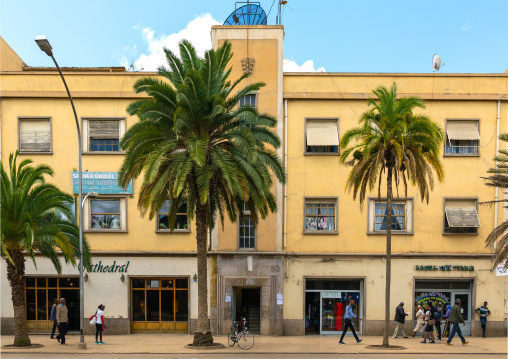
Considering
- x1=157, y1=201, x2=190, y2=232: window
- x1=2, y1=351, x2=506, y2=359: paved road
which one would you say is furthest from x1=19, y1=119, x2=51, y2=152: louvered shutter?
x1=2, y1=351, x2=506, y2=359: paved road

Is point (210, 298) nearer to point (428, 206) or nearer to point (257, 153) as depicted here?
point (257, 153)

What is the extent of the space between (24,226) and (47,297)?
→ 742 cm

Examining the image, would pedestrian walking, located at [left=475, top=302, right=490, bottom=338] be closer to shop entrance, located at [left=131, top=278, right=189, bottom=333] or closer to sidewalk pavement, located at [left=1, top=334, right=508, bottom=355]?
sidewalk pavement, located at [left=1, top=334, right=508, bottom=355]

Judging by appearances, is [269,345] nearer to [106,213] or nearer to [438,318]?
[438,318]

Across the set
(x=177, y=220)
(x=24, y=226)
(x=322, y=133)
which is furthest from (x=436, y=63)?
(x=24, y=226)

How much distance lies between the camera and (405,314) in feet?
85.0

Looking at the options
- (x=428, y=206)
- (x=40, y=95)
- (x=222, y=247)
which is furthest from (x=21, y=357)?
(x=428, y=206)

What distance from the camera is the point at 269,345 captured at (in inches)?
926

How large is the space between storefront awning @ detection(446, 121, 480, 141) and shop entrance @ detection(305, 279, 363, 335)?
853cm

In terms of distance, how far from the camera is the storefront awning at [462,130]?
27.8 meters

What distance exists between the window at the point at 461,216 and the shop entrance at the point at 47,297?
59.2 ft

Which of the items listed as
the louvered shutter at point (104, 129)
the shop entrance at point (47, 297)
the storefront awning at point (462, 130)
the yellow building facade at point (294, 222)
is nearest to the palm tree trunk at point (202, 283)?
the yellow building facade at point (294, 222)

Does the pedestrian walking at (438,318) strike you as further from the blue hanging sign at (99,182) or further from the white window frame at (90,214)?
the blue hanging sign at (99,182)

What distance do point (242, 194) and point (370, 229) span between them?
31.6 feet
